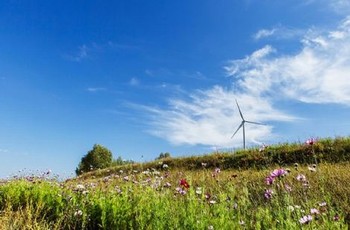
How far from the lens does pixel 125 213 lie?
691 cm

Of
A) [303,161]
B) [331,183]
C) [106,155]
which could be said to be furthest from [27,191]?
[106,155]

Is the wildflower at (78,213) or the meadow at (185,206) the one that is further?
the wildflower at (78,213)

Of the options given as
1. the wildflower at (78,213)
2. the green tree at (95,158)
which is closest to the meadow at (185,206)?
the wildflower at (78,213)

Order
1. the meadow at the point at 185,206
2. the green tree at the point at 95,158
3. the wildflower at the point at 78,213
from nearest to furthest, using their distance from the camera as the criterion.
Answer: the meadow at the point at 185,206 < the wildflower at the point at 78,213 < the green tree at the point at 95,158

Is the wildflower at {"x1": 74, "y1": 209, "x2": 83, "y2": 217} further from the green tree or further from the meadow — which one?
the green tree

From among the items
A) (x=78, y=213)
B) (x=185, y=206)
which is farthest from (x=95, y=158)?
(x=185, y=206)

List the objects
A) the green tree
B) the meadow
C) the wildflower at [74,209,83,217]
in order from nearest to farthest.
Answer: the meadow < the wildflower at [74,209,83,217] < the green tree

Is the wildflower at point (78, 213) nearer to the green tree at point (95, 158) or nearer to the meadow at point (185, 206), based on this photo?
the meadow at point (185, 206)

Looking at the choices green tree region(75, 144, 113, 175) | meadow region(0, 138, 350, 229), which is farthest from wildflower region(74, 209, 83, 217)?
green tree region(75, 144, 113, 175)

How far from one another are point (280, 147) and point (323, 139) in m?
2.04

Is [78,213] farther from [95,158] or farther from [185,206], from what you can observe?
[95,158]

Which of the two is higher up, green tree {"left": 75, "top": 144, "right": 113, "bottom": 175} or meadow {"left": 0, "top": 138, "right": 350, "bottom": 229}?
green tree {"left": 75, "top": 144, "right": 113, "bottom": 175}

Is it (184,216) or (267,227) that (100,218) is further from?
(267,227)

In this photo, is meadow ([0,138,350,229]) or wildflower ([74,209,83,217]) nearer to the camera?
meadow ([0,138,350,229])
